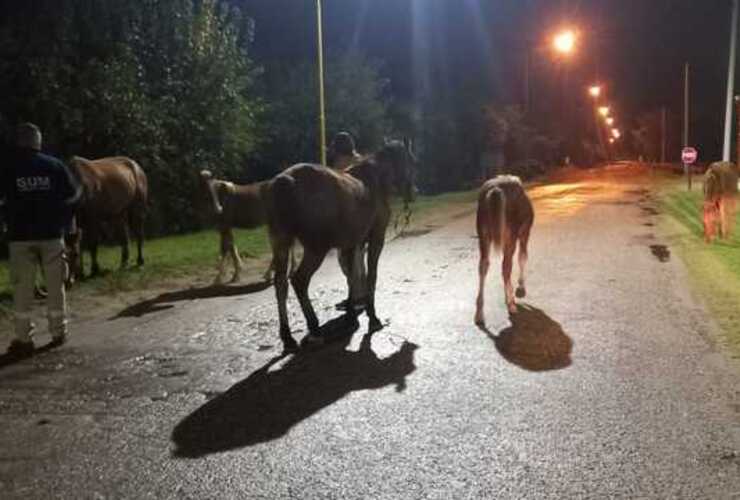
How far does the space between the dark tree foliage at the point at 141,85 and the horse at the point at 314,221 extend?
12350 millimetres

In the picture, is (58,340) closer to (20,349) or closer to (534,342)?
(20,349)

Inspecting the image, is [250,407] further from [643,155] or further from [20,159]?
[643,155]

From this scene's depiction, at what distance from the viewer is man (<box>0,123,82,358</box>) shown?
25.7 ft

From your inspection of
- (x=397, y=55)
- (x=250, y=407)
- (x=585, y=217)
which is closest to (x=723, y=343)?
(x=250, y=407)

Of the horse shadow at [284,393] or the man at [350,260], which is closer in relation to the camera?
the horse shadow at [284,393]

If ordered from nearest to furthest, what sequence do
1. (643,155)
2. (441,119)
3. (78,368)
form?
(78,368)
(441,119)
(643,155)

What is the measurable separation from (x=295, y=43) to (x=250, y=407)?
116 feet

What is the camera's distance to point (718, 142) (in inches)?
3839

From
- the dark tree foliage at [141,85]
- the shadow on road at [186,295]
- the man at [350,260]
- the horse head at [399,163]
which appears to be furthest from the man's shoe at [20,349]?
the dark tree foliage at [141,85]

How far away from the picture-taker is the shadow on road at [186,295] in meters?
10.2

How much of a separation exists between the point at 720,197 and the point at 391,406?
13373 mm

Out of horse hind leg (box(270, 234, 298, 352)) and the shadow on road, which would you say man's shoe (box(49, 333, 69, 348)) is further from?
horse hind leg (box(270, 234, 298, 352))

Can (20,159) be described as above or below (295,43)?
below

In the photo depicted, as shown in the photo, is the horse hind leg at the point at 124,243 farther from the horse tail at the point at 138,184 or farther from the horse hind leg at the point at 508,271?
the horse hind leg at the point at 508,271
